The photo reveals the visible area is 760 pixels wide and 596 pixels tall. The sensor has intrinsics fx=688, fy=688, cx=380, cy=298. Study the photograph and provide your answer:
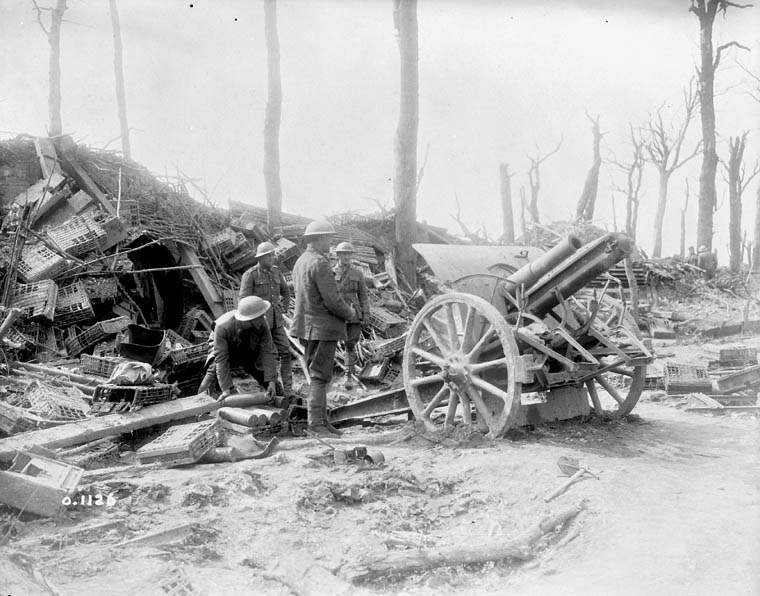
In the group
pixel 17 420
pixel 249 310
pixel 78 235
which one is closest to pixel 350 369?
pixel 249 310

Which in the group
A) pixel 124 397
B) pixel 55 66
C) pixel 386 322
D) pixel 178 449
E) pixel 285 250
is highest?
pixel 55 66

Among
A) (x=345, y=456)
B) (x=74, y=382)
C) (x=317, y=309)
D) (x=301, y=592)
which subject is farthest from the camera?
(x=74, y=382)

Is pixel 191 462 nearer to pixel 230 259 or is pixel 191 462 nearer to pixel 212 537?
pixel 212 537

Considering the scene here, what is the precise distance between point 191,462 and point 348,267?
4255 mm

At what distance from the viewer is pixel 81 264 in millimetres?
9234

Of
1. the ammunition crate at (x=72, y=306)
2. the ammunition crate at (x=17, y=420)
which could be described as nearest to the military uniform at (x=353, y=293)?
the ammunition crate at (x=72, y=306)

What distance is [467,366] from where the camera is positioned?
5844 mm

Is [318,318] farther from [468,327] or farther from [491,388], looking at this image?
[491,388]

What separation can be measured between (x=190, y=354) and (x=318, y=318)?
245cm

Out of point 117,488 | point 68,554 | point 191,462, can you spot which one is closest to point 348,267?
point 191,462

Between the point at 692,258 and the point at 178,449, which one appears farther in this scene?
the point at 692,258

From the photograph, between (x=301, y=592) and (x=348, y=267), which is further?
(x=348, y=267)

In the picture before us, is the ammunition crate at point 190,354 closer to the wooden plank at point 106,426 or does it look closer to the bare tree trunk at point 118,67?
the wooden plank at point 106,426

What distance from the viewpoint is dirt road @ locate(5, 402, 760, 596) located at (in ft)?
10.9
